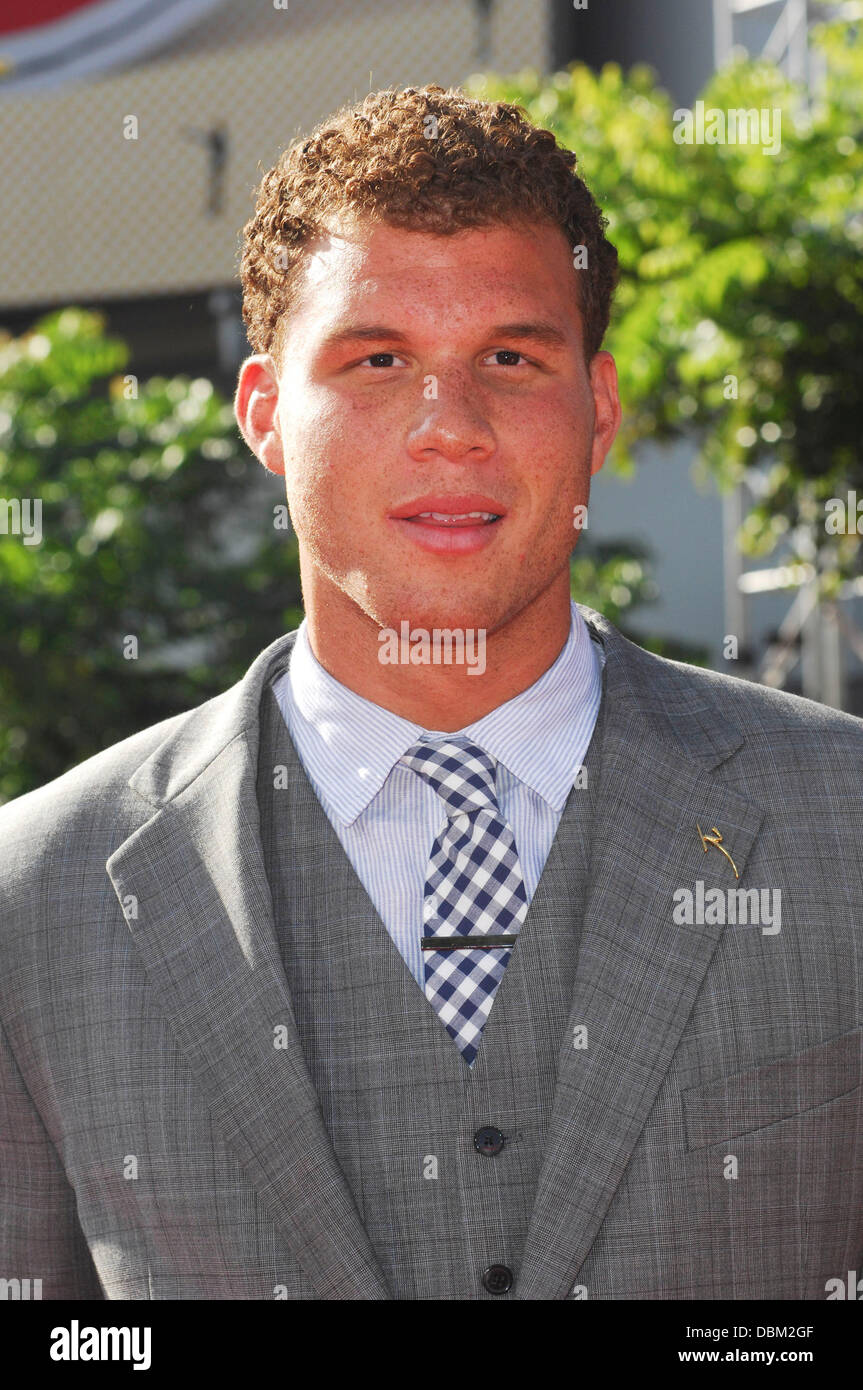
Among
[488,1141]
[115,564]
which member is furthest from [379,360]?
[115,564]

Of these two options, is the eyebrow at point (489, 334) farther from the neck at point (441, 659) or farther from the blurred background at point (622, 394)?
the blurred background at point (622, 394)

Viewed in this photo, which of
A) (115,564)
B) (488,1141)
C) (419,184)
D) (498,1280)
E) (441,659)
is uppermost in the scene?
(115,564)

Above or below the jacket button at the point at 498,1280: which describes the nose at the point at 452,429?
above

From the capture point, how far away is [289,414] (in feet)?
7.11

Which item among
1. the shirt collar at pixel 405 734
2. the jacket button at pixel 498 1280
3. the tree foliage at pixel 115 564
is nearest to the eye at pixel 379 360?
the shirt collar at pixel 405 734

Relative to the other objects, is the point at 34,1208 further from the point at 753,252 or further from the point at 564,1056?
the point at 753,252

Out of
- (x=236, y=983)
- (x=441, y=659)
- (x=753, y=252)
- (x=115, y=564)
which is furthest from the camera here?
(x=115, y=564)

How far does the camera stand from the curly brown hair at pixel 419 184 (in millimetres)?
2102

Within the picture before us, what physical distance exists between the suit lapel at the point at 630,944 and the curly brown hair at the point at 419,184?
0.53 metres

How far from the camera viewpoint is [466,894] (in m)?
2.12

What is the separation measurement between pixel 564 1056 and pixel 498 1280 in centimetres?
26

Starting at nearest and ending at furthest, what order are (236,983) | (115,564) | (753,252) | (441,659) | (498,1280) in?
1. (498,1280)
2. (236,983)
3. (441,659)
4. (753,252)
5. (115,564)

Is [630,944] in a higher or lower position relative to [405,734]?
lower

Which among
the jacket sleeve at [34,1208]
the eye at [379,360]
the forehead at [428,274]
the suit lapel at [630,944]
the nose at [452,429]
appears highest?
the forehead at [428,274]
